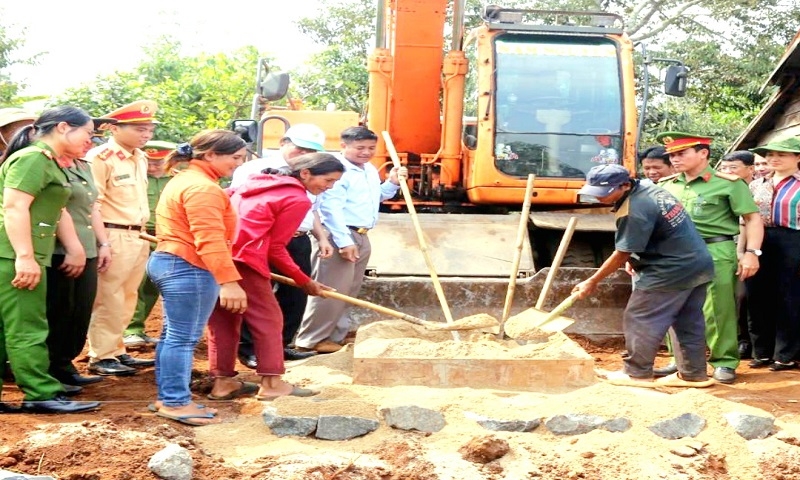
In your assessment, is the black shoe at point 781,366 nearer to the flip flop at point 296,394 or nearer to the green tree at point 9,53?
the flip flop at point 296,394

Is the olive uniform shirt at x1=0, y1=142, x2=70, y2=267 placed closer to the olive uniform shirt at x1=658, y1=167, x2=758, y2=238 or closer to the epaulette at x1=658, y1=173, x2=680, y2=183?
the olive uniform shirt at x1=658, y1=167, x2=758, y2=238

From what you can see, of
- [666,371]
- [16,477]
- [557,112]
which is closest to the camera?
[16,477]

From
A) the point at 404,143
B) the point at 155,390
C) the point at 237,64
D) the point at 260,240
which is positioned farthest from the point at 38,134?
the point at 237,64

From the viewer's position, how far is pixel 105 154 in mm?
5668

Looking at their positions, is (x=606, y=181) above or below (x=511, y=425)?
above

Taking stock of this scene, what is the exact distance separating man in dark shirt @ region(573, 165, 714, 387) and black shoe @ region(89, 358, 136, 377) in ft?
9.32

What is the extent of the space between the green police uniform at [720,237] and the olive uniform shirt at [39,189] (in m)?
3.88

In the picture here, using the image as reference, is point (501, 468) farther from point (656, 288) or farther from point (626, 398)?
point (656, 288)

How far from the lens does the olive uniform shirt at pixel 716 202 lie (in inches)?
230

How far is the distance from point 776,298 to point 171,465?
439 centimetres

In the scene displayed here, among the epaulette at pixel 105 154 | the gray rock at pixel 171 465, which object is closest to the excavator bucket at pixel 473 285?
the epaulette at pixel 105 154

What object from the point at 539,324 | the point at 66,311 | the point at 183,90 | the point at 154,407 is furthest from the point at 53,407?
the point at 183,90

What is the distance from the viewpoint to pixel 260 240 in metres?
4.77

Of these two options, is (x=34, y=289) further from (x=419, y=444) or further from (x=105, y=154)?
(x=419, y=444)
